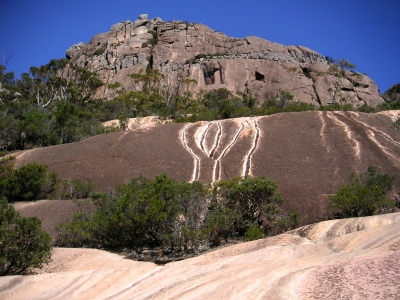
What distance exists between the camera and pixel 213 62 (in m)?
89.1

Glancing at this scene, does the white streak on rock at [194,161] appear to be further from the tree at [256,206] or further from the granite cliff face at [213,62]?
the granite cliff face at [213,62]

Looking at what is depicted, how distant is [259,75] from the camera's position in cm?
8806

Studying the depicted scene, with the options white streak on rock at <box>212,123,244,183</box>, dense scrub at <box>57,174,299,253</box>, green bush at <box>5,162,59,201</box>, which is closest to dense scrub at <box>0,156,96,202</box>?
green bush at <box>5,162,59,201</box>

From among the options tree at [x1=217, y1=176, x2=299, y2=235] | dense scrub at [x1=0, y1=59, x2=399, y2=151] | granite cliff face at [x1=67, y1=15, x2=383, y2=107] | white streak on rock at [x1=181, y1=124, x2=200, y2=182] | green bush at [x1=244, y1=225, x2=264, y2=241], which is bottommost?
green bush at [x1=244, y1=225, x2=264, y2=241]

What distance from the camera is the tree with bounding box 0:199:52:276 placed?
1386 cm

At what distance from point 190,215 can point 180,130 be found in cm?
1487

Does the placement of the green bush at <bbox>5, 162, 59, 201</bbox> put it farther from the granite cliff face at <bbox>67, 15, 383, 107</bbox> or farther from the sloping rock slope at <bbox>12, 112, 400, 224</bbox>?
the granite cliff face at <bbox>67, 15, 383, 107</bbox>

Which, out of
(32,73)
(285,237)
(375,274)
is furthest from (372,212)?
(32,73)

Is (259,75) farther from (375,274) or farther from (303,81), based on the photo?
(375,274)

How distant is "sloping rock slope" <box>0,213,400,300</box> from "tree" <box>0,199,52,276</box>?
615mm

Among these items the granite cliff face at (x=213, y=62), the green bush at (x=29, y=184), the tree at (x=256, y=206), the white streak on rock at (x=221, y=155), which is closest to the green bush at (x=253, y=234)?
the tree at (x=256, y=206)

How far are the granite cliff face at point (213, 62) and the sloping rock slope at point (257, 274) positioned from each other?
7054 centimetres

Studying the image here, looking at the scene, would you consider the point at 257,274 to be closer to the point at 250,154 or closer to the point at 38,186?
the point at 38,186

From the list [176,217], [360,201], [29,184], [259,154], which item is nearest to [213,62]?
[259,154]
